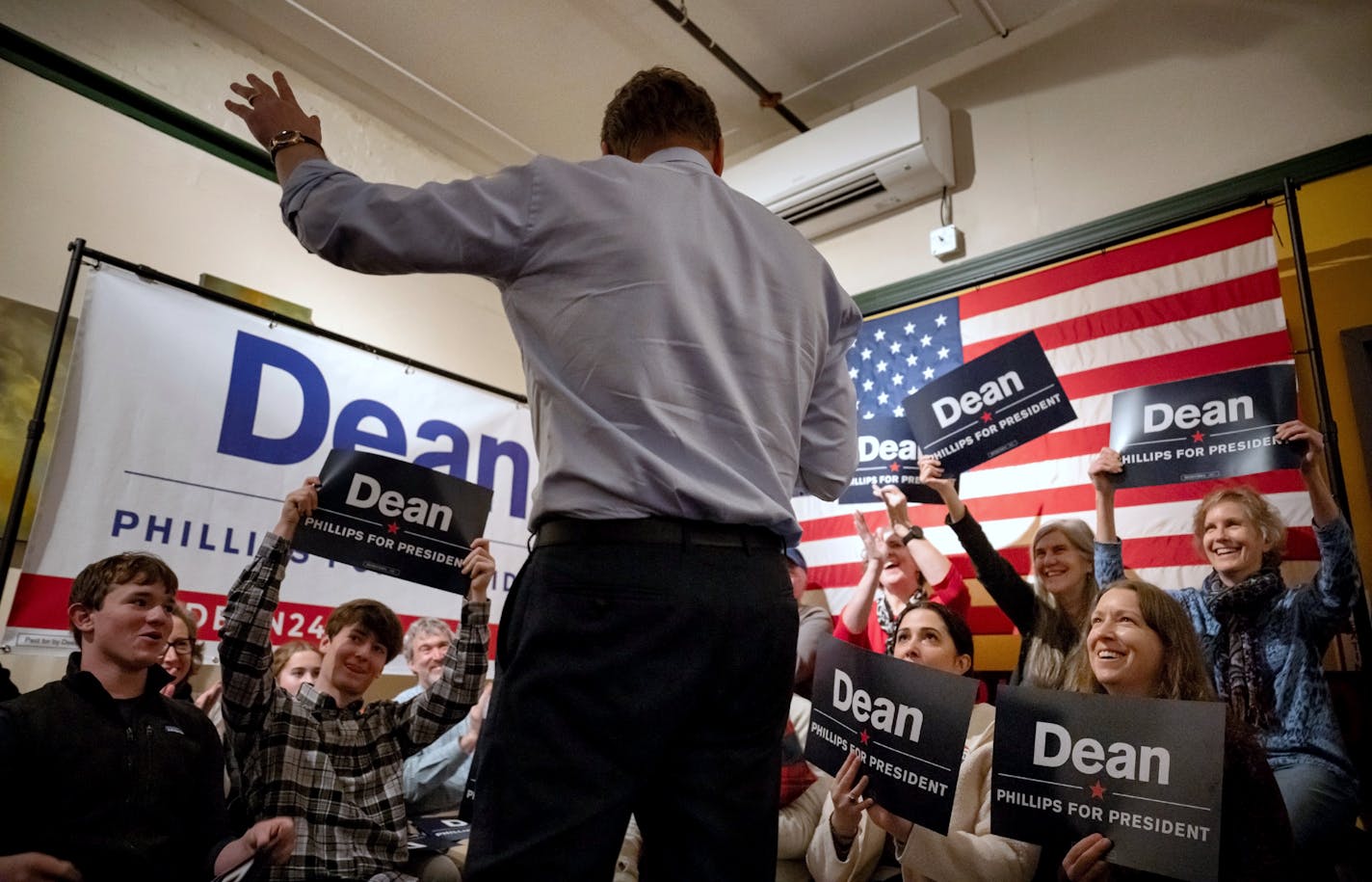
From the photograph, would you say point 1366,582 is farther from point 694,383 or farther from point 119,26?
point 119,26

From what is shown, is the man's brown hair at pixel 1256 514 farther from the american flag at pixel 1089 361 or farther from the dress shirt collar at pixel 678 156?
the dress shirt collar at pixel 678 156

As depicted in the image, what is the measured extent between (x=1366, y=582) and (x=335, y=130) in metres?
4.29

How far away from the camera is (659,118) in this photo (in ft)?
4.04

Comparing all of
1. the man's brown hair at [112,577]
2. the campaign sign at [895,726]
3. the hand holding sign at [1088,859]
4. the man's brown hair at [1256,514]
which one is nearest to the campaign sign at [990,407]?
the man's brown hair at [1256,514]

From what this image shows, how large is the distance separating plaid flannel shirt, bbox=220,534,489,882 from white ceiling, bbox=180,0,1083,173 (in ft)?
8.49

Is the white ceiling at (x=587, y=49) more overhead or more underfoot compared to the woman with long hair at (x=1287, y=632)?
more overhead

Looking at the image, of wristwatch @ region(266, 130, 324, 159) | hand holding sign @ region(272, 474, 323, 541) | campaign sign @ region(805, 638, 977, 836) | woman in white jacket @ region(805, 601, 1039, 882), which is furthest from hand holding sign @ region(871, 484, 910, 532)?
wristwatch @ region(266, 130, 324, 159)

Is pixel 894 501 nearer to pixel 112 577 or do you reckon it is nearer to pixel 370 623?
pixel 370 623

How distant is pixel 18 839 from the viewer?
1830mm

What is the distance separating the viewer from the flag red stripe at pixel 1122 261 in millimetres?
2916

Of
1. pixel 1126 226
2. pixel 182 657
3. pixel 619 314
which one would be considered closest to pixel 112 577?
pixel 182 657

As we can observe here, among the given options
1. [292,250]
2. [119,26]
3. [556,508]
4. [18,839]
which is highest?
[119,26]

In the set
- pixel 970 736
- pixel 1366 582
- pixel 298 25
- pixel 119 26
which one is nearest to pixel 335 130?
pixel 298 25

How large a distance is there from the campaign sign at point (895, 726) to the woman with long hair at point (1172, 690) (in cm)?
28
